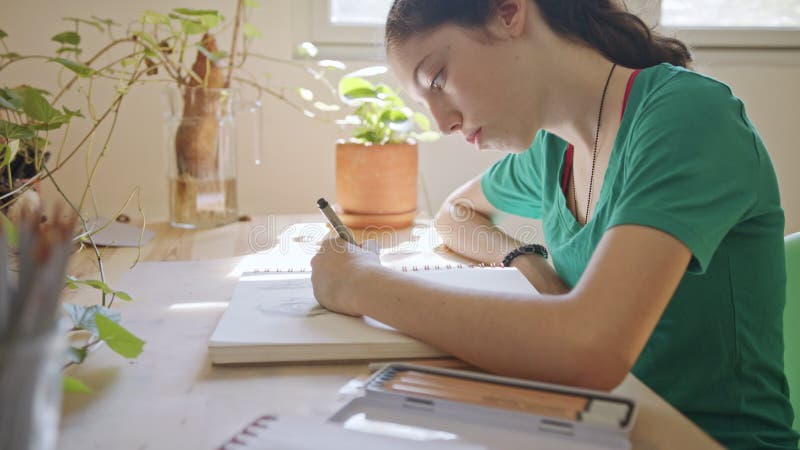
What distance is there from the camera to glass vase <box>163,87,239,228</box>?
1.36 m

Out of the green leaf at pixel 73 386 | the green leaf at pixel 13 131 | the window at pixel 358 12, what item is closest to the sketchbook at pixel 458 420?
the green leaf at pixel 73 386

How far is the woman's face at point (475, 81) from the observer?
88cm

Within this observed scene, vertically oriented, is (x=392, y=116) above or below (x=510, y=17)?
below

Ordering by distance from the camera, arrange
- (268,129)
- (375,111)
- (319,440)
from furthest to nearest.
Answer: (268,129) < (375,111) < (319,440)

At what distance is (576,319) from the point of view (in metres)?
0.59

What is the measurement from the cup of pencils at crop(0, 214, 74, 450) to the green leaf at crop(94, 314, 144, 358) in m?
0.28

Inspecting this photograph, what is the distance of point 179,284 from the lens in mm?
916

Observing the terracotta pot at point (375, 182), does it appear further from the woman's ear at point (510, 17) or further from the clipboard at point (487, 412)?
the clipboard at point (487, 412)

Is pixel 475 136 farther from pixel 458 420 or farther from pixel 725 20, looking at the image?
pixel 725 20

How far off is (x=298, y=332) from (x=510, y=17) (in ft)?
1.49

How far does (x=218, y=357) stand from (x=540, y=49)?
53 centimetres

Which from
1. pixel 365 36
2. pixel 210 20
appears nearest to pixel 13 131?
pixel 210 20

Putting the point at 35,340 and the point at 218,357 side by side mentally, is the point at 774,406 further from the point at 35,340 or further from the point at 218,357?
the point at 35,340

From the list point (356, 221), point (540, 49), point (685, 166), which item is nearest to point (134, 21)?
point (356, 221)
